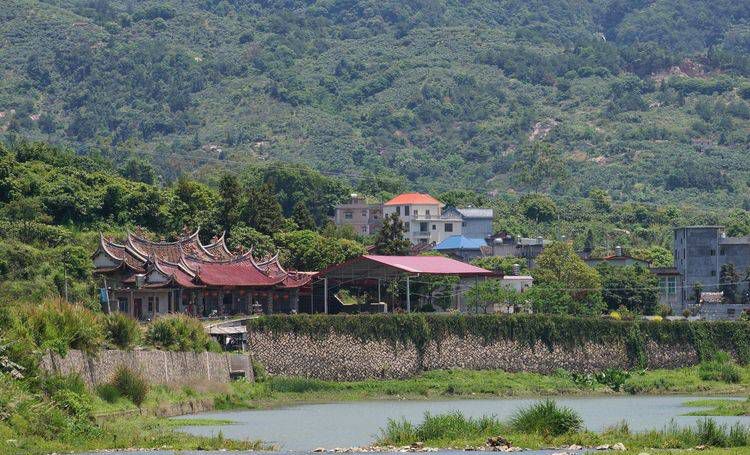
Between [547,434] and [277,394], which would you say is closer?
[547,434]

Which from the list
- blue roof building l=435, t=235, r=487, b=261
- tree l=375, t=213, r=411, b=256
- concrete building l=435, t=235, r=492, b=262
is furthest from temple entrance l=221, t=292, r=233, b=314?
concrete building l=435, t=235, r=492, b=262

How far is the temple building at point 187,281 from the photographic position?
77812mm

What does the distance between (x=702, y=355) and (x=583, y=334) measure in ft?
25.4

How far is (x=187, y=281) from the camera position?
77.9 m

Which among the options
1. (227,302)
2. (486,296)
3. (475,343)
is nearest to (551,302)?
(486,296)

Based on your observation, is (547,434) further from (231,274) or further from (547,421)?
(231,274)

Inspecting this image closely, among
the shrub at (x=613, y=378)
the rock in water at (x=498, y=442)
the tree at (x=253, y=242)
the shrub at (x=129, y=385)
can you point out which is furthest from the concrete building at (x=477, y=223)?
the rock in water at (x=498, y=442)

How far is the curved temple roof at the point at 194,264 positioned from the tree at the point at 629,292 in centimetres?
2406

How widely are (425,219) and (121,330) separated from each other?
81579 mm

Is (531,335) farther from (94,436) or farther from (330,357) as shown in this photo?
(94,436)

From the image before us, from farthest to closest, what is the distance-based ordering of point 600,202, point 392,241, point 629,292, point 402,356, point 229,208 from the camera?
point 600,202 < point 629,292 < point 229,208 < point 392,241 < point 402,356

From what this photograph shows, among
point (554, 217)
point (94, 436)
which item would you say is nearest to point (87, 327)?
point (94, 436)

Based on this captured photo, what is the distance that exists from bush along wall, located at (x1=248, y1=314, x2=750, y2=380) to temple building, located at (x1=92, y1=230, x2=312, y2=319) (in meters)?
5.93

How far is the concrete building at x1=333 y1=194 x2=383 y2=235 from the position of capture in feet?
463
